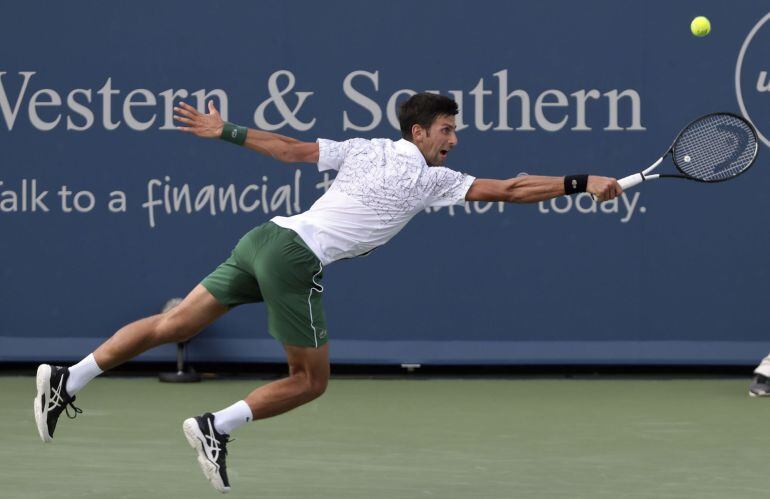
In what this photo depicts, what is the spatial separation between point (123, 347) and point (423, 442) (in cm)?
160

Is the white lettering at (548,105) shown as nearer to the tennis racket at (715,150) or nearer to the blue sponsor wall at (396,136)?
the blue sponsor wall at (396,136)

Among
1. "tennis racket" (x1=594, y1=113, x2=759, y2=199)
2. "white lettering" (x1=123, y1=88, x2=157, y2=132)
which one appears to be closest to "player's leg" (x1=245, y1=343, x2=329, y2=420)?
"tennis racket" (x1=594, y1=113, x2=759, y2=199)

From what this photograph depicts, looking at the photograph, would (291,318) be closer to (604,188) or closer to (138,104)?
(604,188)

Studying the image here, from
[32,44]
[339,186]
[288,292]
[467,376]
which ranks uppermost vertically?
[32,44]

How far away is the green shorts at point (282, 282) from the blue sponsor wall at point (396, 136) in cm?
336

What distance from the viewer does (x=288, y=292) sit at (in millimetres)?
5223

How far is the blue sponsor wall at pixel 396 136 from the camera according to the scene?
338 inches

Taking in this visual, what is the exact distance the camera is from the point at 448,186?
5273 mm

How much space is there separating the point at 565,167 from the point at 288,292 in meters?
3.70

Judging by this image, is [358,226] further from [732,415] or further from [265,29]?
[265,29]

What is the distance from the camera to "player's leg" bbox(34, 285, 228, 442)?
210 inches

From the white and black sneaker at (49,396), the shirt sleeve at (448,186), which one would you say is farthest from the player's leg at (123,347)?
the shirt sleeve at (448,186)

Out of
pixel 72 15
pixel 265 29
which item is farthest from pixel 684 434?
pixel 72 15

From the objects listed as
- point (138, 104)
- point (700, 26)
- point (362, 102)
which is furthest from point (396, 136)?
point (700, 26)
